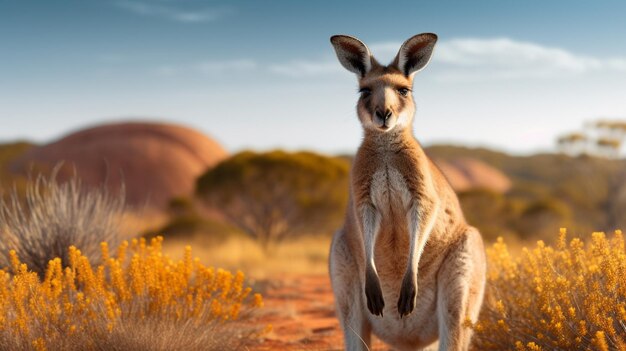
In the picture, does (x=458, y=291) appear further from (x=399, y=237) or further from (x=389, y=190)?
(x=389, y=190)

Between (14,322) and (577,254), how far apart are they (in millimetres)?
4242

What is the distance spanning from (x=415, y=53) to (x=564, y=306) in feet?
6.79

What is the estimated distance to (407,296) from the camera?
416cm

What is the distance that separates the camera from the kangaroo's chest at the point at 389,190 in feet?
13.9

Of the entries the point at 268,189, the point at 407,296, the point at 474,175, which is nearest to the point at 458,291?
the point at 407,296

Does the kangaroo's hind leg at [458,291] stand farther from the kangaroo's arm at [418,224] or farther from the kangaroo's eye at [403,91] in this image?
the kangaroo's eye at [403,91]

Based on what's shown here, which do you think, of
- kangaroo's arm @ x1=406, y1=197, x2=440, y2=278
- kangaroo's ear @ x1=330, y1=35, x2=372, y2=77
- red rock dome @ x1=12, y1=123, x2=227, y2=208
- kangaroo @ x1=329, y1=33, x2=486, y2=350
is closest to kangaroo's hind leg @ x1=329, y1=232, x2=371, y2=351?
kangaroo @ x1=329, y1=33, x2=486, y2=350

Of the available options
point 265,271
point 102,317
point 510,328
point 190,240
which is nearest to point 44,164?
point 190,240

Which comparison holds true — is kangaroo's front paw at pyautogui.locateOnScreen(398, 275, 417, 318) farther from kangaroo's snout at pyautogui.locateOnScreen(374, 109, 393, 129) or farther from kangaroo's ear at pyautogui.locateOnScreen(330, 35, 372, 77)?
kangaroo's ear at pyautogui.locateOnScreen(330, 35, 372, 77)

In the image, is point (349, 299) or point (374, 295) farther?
point (349, 299)

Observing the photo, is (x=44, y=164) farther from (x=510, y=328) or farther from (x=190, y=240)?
(x=510, y=328)

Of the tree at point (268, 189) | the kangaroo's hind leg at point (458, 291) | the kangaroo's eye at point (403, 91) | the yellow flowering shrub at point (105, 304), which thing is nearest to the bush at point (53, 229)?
the yellow flowering shrub at point (105, 304)

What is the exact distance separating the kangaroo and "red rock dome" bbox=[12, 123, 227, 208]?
815 inches

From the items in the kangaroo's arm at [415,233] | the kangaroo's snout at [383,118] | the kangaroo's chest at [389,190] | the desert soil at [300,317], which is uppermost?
the kangaroo's snout at [383,118]
